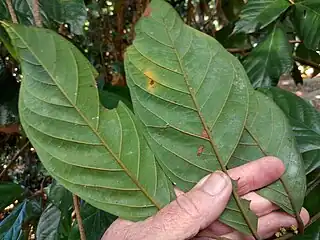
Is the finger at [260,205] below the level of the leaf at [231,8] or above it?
above

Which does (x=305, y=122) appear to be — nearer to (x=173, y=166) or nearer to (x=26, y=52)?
(x=173, y=166)

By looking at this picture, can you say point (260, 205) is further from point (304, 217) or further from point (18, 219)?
point (18, 219)

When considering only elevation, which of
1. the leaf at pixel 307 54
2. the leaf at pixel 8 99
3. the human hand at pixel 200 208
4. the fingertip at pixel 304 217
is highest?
the human hand at pixel 200 208

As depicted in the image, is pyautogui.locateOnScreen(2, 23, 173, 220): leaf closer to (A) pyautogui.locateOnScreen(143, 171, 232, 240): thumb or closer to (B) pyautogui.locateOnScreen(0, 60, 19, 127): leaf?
(A) pyautogui.locateOnScreen(143, 171, 232, 240): thumb

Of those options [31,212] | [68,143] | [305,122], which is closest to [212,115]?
[68,143]

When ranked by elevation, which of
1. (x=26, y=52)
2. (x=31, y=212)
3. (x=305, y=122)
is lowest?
(x=31, y=212)

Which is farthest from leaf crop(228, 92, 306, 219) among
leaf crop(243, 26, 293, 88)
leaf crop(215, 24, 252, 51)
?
leaf crop(215, 24, 252, 51)

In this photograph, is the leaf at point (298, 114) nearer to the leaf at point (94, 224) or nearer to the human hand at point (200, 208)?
the human hand at point (200, 208)

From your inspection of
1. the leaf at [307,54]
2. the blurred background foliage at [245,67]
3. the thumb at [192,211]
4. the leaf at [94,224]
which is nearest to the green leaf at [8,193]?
the blurred background foliage at [245,67]
